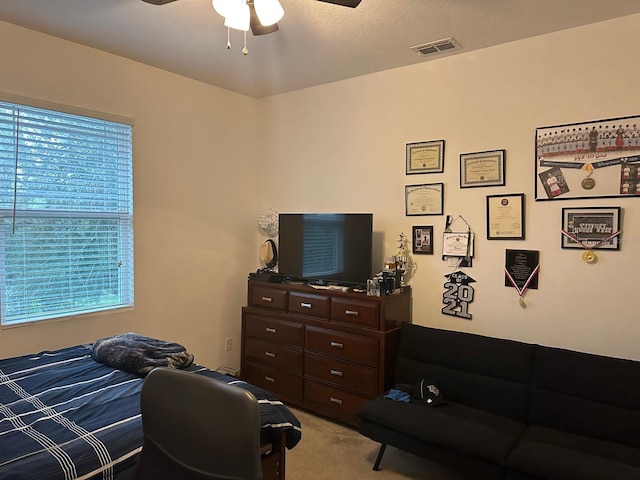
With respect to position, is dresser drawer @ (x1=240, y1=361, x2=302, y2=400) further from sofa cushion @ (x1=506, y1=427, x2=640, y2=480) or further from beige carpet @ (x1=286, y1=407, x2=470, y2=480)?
sofa cushion @ (x1=506, y1=427, x2=640, y2=480)

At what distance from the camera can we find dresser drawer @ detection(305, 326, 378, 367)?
10.6 feet

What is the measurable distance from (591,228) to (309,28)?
2.12 m

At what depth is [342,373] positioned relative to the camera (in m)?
3.36

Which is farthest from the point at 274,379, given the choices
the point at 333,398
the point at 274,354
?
the point at 333,398

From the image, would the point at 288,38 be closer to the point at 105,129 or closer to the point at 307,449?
the point at 105,129

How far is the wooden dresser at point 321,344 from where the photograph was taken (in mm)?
3225

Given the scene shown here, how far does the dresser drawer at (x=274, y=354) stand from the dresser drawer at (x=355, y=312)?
487 millimetres

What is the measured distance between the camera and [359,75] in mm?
3764

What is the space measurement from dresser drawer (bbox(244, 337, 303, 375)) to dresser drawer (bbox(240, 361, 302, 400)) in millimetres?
48

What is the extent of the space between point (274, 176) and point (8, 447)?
3.19 metres

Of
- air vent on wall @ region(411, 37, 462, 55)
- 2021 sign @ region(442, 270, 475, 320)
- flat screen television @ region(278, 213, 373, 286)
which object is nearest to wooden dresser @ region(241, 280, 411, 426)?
flat screen television @ region(278, 213, 373, 286)

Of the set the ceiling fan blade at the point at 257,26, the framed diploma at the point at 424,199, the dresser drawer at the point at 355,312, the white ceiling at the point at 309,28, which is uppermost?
the white ceiling at the point at 309,28

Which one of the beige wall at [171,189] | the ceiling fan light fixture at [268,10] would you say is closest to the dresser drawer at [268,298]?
the beige wall at [171,189]

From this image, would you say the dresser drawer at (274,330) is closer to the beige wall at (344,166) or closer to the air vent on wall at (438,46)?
the beige wall at (344,166)
